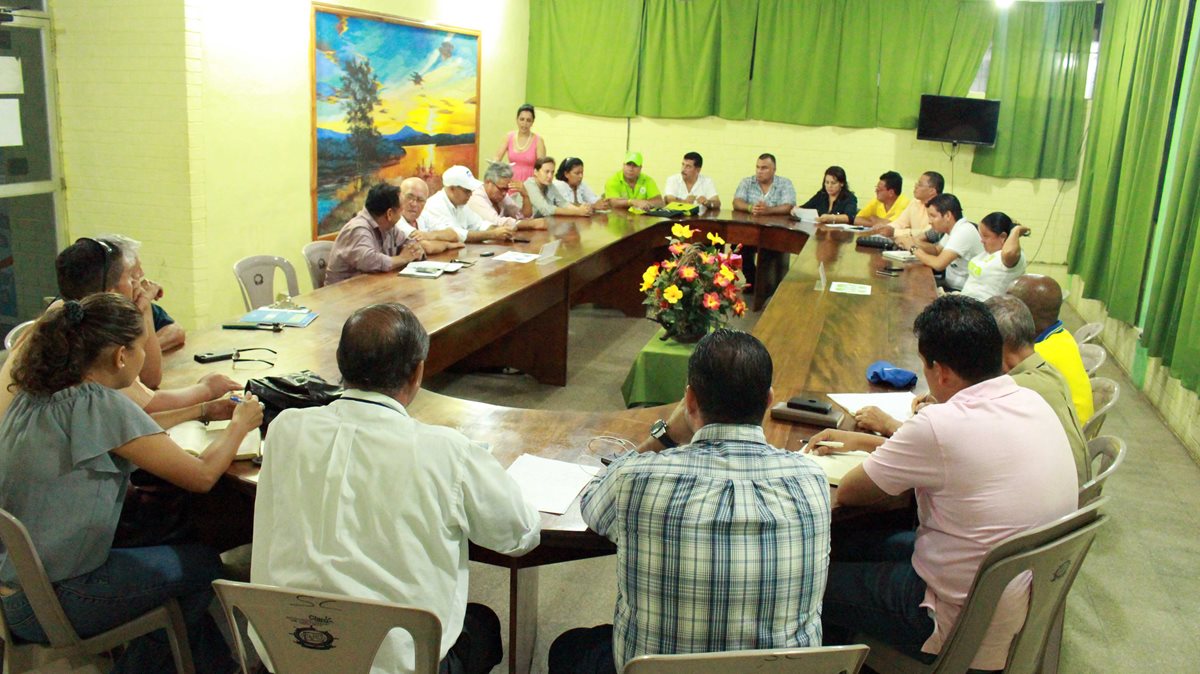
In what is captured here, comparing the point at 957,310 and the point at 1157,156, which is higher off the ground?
the point at 1157,156

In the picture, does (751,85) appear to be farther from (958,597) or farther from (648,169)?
(958,597)

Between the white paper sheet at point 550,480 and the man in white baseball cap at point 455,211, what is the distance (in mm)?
3360

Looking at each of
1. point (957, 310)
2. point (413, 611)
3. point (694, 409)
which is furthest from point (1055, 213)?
point (413, 611)

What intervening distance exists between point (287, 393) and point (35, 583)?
0.71 m

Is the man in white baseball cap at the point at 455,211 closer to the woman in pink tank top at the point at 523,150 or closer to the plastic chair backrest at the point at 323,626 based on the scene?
the woman in pink tank top at the point at 523,150

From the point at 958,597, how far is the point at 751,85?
743 cm

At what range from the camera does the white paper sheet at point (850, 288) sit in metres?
4.78

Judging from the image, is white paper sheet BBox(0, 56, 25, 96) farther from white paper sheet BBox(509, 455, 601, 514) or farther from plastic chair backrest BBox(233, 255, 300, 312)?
white paper sheet BBox(509, 455, 601, 514)

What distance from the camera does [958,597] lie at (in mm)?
2000

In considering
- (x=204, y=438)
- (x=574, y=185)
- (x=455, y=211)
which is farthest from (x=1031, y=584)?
(x=574, y=185)

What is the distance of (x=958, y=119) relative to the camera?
798cm

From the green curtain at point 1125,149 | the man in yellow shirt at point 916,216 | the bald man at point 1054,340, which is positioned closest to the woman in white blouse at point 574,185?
the man in yellow shirt at point 916,216

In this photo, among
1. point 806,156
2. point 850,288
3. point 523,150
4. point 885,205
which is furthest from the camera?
point 806,156

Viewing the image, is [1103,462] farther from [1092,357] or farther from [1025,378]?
[1092,357]
